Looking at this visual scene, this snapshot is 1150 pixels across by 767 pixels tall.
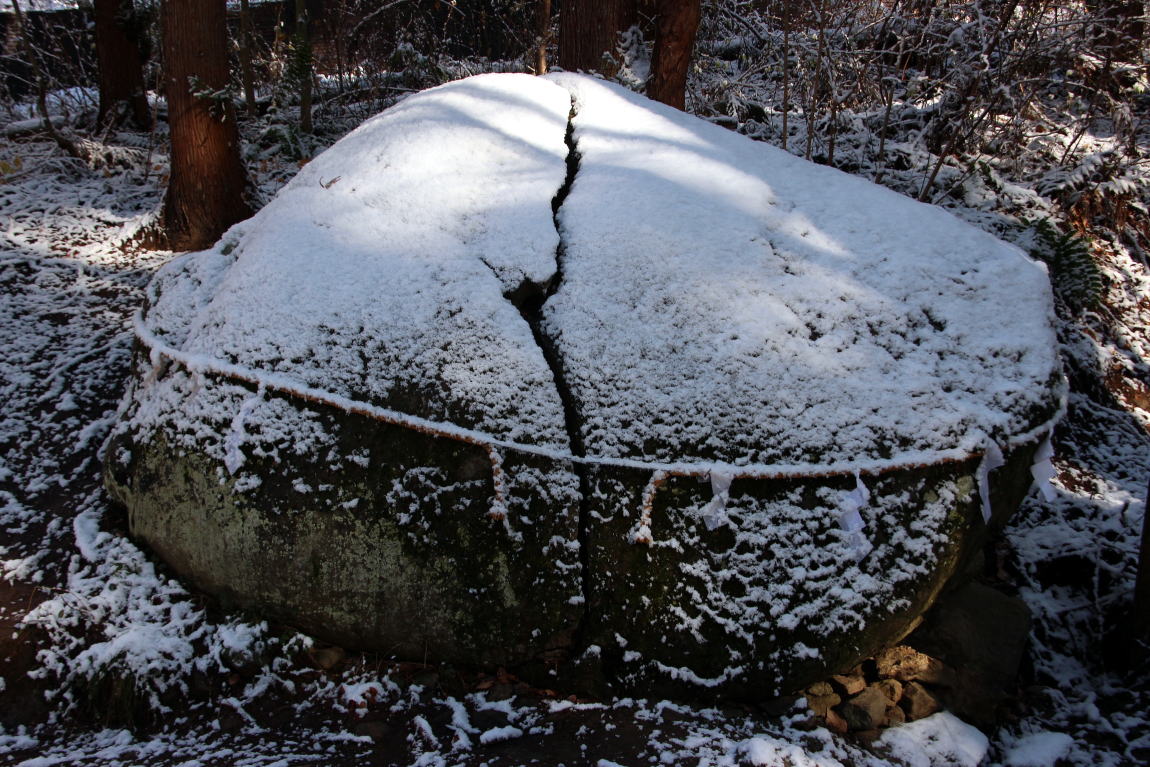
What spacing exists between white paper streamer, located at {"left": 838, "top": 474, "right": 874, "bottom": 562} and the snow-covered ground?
46cm

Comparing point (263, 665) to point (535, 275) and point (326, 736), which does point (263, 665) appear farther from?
point (535, 275)

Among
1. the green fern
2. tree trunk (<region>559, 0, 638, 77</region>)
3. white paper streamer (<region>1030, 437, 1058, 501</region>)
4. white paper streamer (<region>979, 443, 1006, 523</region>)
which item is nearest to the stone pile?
white paper streamer (<region>979, 443, 1006, 523</region>)

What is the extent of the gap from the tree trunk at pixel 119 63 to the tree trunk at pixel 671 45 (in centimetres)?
397

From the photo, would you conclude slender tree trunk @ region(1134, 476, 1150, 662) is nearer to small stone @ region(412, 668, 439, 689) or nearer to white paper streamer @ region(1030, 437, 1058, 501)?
white paper streamer @ region(1030, 437, 1058, 501)

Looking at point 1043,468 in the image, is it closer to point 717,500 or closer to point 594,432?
point 717,500

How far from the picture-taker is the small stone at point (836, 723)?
5.93ft

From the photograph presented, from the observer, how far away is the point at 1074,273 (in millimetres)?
3646

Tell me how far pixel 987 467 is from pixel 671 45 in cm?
302

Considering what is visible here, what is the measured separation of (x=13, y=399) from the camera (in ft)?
8.92

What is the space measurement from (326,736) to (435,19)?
7.93 metres

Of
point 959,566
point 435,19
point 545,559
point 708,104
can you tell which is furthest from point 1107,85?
point 435,19

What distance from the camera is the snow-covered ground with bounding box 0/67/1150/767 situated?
167cm

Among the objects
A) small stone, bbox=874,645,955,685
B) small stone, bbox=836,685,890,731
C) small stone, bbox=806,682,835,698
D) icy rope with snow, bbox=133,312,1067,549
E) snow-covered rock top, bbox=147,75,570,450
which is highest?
snow-covered rock top, bbox=147,75,570,450

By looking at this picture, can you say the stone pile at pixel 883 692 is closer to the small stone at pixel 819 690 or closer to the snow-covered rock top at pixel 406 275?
the small stone at pixel 819 690
